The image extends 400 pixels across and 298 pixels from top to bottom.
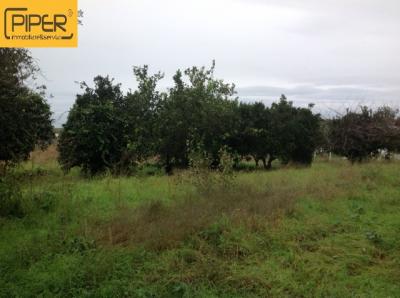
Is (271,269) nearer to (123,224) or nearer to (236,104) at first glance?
(123,224)

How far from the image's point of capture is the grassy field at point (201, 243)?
4.20 m

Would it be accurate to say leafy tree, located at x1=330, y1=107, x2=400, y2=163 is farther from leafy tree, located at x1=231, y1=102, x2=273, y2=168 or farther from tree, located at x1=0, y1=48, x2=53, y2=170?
tree, located at x1=0, y1=48, x2=53, y2=170

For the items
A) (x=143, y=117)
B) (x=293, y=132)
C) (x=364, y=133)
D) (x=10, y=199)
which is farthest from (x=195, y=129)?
(x=10, y=199)

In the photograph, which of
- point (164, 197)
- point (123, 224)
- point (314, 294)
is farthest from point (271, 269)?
point (164, 197)

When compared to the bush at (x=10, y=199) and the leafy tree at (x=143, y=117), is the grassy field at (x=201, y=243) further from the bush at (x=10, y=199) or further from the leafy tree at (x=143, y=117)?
the leafy tree at (x=143, y=117)

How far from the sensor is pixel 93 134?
1466 centimetres

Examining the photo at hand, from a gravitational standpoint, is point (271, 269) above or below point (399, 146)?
below

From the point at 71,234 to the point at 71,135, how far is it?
10.2 m

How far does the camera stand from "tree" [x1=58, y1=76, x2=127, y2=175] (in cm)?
1465

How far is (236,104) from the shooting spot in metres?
17.8
